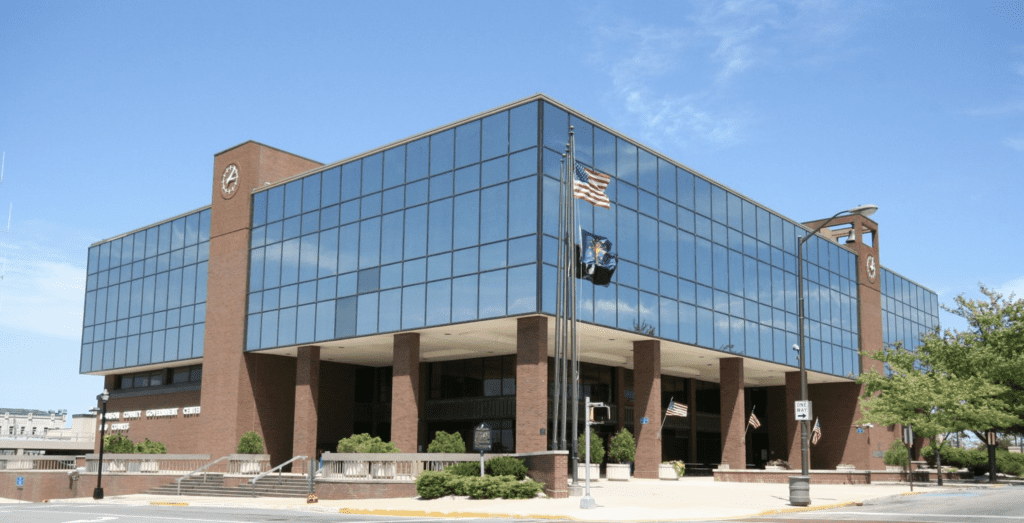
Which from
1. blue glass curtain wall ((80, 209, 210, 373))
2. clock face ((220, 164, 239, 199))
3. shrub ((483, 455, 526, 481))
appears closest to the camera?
shrub ((483, 455, 526, 481))

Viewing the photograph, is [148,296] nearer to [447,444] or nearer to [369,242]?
[369,242]

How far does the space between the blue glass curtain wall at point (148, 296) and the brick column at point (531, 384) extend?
24.3 m

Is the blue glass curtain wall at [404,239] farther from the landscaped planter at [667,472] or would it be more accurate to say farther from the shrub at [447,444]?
the landscaped planter at [667,472]

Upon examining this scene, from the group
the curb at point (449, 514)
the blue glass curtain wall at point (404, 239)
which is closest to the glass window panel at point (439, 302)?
the blue glass curtain wall at point (404, 239)

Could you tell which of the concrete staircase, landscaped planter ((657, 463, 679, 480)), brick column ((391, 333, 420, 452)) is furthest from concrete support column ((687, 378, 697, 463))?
the concrete staircase

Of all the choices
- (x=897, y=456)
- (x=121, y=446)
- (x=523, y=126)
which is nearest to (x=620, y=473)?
(x=523, y=126)

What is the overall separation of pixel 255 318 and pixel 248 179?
324 inches

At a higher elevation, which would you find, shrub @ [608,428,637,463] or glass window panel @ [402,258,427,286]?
glass window panel @ [402,258,427,286]

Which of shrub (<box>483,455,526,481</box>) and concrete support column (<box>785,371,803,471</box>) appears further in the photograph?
concrete support column (<box>785,371,803,471</box>)

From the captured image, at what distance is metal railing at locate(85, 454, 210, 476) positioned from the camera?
50406 millimetres

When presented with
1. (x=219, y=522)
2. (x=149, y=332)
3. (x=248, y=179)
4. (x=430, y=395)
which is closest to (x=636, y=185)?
(x=430, y=395)

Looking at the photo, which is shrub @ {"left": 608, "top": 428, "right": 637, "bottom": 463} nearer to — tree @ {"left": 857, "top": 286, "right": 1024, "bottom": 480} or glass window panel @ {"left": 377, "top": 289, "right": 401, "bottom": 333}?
glass window panel @ {"left": 377, "top": 289, "right": 401, "bottom": 333}

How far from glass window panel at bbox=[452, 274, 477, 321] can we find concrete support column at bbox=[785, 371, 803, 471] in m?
28.5

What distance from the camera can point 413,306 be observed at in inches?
1748
